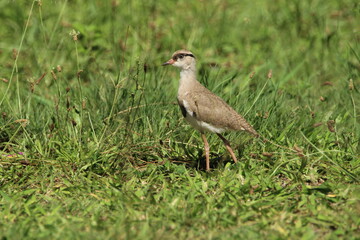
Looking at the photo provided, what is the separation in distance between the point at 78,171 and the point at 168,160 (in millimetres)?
926

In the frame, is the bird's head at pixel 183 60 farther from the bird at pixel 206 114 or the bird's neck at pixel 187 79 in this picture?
the bird at pixel 206 114

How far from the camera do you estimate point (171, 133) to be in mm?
6355

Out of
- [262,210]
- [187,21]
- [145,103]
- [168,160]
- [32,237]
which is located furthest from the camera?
[187,21]

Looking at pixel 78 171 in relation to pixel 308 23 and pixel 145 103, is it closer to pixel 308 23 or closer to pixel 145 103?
pixel 145 103

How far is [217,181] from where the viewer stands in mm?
5672

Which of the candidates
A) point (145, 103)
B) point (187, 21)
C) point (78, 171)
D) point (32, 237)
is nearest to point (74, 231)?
point (32, 237)

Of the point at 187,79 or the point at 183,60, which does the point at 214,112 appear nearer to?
the point at 187,79

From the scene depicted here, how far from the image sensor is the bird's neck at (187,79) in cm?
618

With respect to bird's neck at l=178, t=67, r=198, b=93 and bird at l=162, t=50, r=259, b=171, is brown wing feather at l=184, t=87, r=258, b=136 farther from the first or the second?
bird's neck at l=178, t=67, r=198, b=93

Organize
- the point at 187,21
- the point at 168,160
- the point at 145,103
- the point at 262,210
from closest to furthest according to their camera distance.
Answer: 1. the point at 262,210
2. the point at 168,160
3. the point at 145,103
4. the point at 187,21

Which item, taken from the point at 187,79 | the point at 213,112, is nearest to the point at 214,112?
the point at 213,112

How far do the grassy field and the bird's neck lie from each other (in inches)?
19.0

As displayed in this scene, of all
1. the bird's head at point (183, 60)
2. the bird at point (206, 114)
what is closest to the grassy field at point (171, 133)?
the bird at point (206, 114)

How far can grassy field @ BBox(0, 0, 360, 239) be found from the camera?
4859mm
